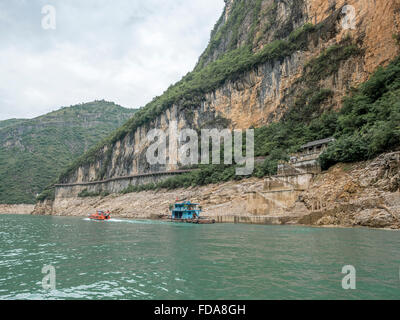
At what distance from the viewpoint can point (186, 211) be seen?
4188 centimetres


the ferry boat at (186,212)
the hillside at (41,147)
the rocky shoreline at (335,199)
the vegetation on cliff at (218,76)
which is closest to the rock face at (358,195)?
the rocky shoreline at (335,199)

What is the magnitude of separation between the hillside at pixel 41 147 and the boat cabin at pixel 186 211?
80.3 metres

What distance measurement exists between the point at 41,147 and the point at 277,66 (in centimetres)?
12559

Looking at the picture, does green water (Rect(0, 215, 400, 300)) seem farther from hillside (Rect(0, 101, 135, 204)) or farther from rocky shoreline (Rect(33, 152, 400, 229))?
hillside (Rect(0, 101, 135, 204))

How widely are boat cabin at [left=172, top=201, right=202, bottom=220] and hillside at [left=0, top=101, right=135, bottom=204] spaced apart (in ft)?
263

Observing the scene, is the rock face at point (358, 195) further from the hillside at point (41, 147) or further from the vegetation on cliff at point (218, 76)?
the hillside at point (41, 147)

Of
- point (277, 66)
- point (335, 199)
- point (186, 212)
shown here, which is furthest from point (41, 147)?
point (335, 199)

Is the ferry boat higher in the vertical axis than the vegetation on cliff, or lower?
lower

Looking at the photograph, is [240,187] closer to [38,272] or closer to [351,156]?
[351,156]

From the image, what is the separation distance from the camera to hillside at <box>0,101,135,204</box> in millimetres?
109062

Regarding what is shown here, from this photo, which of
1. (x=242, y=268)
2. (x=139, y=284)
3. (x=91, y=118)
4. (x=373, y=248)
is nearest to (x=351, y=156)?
(x=373, y=248)

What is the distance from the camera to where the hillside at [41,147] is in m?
109

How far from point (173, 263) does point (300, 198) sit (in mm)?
23017

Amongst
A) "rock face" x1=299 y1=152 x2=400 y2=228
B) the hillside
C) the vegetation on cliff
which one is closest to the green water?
"rock face" x1=299 y1=152 x2=400 y2=228
